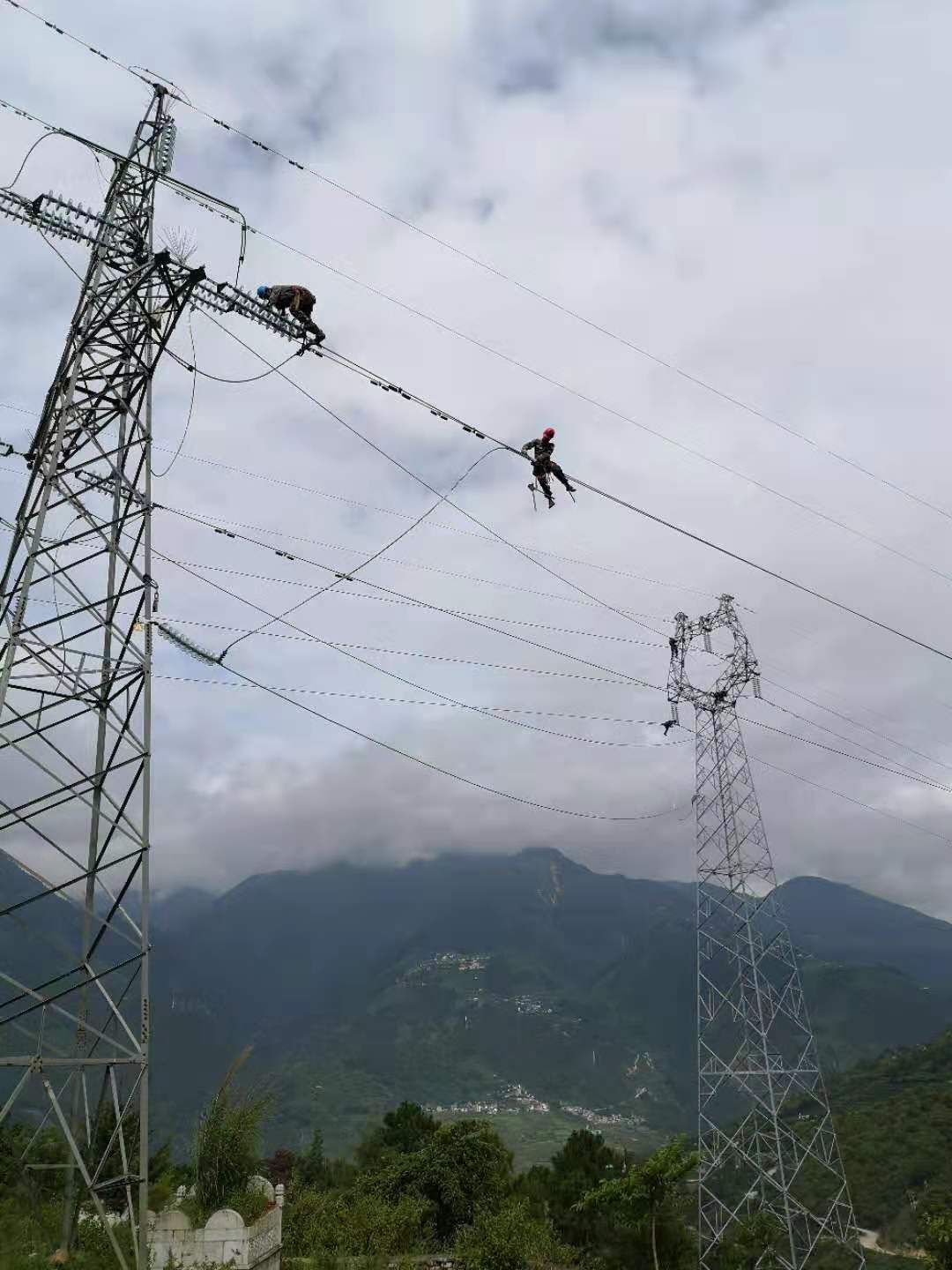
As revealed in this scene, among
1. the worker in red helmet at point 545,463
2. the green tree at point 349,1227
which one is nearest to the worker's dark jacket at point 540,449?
the worker in red helmet at point 545,463

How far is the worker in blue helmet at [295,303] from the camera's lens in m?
17.8

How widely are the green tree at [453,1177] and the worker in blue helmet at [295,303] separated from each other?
4685 cm

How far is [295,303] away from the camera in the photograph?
1773 centimetres

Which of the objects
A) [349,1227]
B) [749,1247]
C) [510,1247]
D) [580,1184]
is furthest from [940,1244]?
[349,1227]

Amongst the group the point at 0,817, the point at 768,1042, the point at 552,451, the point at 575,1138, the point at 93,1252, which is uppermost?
the point at 552,451

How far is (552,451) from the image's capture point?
755 inches

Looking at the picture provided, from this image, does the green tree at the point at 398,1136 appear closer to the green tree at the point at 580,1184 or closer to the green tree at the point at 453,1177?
the green tree at the point at 580,1184

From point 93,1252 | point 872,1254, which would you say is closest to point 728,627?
point 93,1252

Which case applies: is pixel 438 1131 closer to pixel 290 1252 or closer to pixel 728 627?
pixel 290 1252

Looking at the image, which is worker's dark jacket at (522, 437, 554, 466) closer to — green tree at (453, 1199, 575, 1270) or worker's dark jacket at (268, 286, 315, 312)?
worker's dark jacket at (268, 286, 315, 312)

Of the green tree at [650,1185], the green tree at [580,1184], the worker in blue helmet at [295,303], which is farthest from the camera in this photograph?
the green tree at [580,1184]

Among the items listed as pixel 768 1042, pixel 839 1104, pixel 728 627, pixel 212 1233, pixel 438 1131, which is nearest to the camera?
pixel 212 1233

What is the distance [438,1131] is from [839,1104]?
89301 mm

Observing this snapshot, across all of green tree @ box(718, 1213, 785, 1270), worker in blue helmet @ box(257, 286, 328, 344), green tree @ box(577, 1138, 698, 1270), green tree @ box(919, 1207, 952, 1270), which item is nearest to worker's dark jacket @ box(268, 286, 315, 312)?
worker in blue helmet @ box(257, 286, 328, 344)
